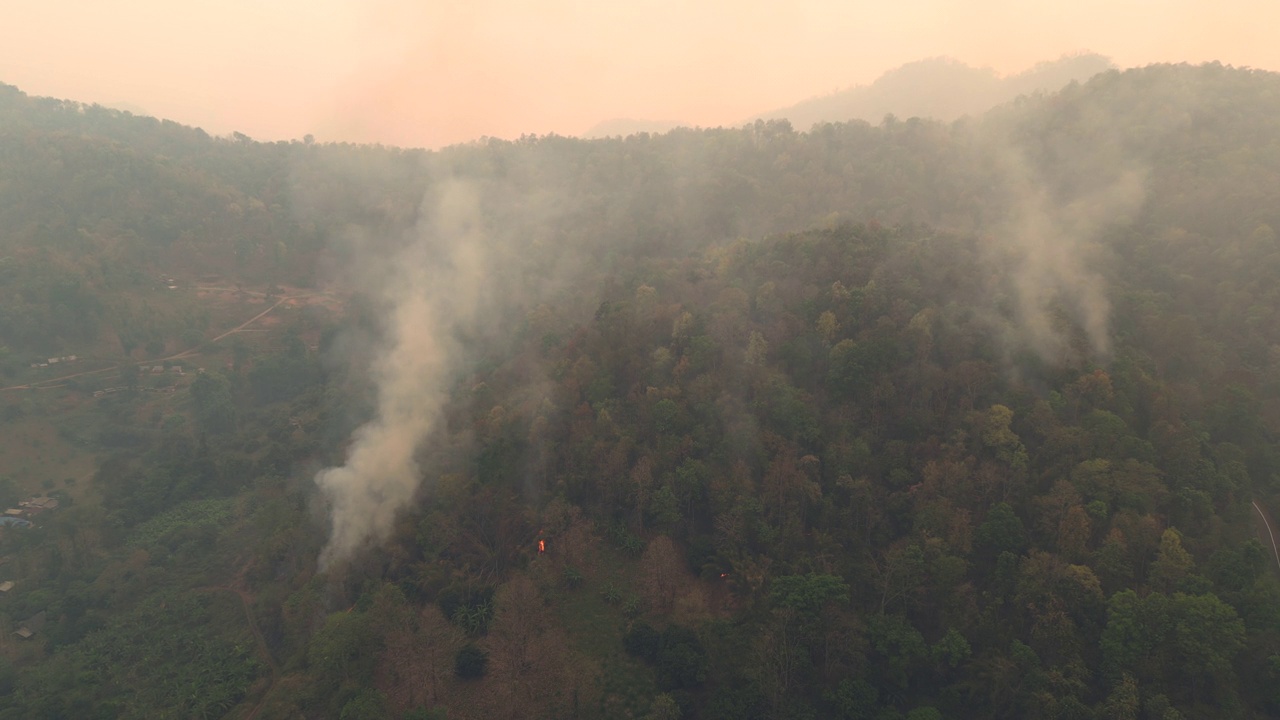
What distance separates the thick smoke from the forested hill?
3.32 ft

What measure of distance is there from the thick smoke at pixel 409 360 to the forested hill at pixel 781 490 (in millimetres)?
1012

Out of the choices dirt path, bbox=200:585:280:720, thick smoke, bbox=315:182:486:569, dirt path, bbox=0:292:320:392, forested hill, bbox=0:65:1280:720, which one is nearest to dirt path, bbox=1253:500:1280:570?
forested hill, bbox=0:65:1280:720

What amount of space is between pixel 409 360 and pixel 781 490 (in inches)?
991

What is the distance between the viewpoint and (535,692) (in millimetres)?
19656

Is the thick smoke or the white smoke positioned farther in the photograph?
the white smoke

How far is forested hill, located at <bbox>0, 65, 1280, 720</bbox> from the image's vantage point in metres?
19.1

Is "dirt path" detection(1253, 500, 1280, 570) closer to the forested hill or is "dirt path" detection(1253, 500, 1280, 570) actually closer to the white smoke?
the forested hill

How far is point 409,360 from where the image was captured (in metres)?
39.5

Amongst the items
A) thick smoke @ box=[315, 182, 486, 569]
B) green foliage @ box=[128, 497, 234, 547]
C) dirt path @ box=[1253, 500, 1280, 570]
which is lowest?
dirt path @ box=[1253, 500, 1280, 570]

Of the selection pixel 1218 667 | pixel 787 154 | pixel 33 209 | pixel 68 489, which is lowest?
pixel 1218 667

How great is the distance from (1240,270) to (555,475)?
3340cm

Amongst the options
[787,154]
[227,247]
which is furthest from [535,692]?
[227,247]

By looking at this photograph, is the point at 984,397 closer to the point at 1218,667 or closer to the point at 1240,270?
the point at 1218,667

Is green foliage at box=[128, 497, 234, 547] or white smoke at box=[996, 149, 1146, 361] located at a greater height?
white smoke at box=[996, 149, 1146, 361]
